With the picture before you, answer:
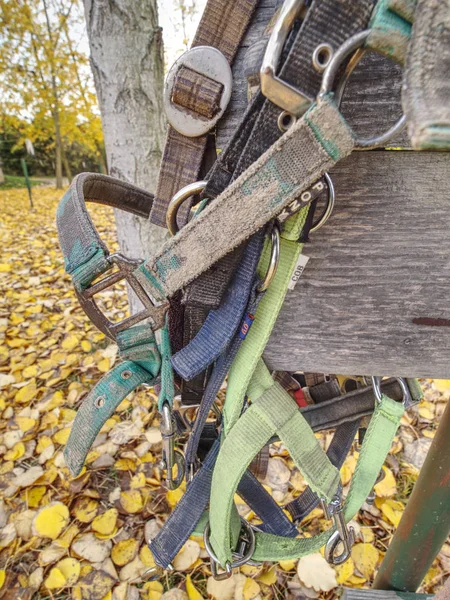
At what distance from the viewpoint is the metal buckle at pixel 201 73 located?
19.4 inches

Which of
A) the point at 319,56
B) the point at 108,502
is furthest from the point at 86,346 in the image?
the point at 319,56

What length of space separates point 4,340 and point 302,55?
2.90 m

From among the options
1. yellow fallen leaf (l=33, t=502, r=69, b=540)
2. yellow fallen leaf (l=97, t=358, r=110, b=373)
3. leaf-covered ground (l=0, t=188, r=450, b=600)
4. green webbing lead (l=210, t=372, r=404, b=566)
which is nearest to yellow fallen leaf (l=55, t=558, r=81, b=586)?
leaf-covered ground (l=0, t=188, r=450, b=600)

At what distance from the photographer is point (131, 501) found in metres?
1.58

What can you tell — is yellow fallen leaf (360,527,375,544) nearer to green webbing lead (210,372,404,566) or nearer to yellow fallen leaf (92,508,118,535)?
green webbing lead (210,372,404,566)

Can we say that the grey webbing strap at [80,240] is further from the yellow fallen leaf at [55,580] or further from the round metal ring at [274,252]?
the yellow fallen leaf at [55,580]

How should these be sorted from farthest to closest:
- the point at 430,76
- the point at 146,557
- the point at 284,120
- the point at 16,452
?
the point at 16,452
the point at 146,557
the point at 284,120
the point at 430,76

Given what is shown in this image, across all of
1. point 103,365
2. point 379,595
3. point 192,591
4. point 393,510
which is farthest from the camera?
point 103,365

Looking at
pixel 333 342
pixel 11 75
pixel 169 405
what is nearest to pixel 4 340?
pixel 169 405

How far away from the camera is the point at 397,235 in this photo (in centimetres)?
58

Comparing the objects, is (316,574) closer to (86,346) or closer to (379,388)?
(379,388)

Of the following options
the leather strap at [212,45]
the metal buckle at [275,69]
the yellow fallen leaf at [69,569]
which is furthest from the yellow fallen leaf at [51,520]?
the metal buckle at [275,69]

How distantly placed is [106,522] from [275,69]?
5.74ft

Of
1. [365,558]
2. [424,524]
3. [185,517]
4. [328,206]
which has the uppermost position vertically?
[328,206]
